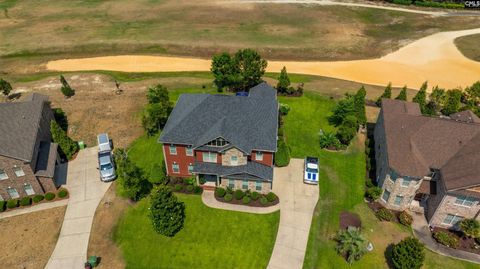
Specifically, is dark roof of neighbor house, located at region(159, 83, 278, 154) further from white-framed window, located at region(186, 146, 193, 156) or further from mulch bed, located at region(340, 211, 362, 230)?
mulch bed, located at region(340, 211, 362, 230)

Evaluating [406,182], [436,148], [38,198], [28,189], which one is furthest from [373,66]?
[28,189]

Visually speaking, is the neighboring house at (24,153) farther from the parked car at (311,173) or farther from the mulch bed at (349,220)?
the mulch bed at (349,220)

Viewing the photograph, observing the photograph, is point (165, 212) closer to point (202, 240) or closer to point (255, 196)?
point (202, 240)

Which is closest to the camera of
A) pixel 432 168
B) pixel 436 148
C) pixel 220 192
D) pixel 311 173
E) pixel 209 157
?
pixel 432 168

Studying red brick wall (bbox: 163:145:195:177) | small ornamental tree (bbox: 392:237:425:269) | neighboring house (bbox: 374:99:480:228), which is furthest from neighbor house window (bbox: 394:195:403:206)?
red brick wall (bbox: 163:145:195:177)

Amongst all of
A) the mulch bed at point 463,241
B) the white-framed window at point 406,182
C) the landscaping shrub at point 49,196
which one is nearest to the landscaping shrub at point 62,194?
the landscaping shrub at point 49,196

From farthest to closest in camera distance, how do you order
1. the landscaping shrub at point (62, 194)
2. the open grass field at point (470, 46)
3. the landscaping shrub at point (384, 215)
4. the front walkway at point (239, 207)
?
1. the open grass field at point (470, 46)
2. the landscaping shrub at point (62, 194)
3. the front walkway at point (239, 207)
4. the landscaping shrub at point (384, 215)
